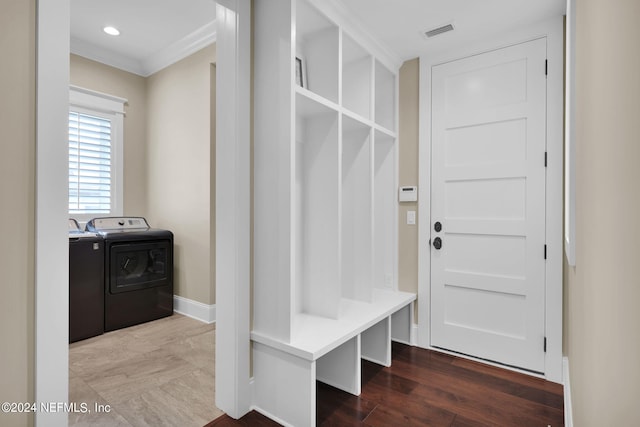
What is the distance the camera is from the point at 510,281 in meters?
2.39

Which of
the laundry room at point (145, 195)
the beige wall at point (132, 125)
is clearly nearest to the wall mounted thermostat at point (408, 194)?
the laundry room at point (145, 195)

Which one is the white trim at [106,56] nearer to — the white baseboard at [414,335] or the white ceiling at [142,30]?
the white ceiling at [142,30]

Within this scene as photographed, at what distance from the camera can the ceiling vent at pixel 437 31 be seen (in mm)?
2350

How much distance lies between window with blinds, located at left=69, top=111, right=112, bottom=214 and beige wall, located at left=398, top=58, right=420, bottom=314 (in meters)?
3.21

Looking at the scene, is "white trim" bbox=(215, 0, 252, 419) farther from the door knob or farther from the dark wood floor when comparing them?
the door knob

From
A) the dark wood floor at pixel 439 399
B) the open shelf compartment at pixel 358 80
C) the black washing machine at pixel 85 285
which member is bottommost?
the dark wood floor at pixel 439 399

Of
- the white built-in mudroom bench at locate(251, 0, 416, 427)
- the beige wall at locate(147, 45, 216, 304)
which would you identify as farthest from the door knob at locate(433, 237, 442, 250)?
the beige wall at locate(147, 45, 216, 304)

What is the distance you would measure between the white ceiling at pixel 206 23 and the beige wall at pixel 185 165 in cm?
20

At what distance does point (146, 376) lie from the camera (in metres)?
2.24

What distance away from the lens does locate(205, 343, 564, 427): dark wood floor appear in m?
1.78

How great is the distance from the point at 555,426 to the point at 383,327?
1077 mm

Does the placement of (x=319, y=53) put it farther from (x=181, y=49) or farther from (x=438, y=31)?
(x=181, y=49)

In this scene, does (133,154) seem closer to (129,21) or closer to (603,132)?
(129,21)

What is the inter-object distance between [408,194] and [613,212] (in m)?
2.29
